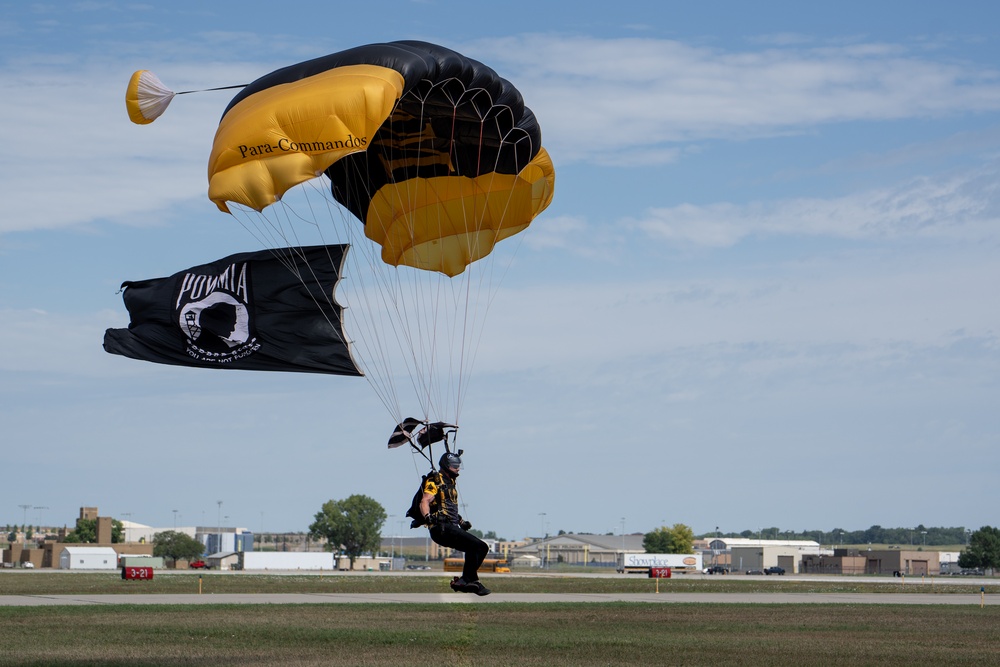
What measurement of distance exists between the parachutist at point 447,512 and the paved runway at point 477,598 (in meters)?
21.2

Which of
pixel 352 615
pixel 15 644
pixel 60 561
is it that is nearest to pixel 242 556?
pixel 60 561

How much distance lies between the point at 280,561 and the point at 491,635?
68596mm

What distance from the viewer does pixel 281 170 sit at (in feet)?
40.9

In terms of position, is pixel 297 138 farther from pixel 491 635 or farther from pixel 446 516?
pixel 491 635

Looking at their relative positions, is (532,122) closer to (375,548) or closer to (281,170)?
(281,170)

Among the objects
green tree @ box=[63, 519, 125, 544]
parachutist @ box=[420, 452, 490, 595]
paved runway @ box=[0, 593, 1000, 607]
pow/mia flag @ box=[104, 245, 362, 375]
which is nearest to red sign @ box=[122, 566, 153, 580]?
paved runway @ box=[0, 593, 1000, 607]

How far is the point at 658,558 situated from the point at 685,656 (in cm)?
7701

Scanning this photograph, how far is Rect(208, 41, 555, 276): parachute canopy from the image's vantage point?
1252 centimetres

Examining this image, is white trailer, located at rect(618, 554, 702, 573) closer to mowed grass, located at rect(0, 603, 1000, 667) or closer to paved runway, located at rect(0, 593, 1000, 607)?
paved runway, located at rect(0, 593, 1000, 607)

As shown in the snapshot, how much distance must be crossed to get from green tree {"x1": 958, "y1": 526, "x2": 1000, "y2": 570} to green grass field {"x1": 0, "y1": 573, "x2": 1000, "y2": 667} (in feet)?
242

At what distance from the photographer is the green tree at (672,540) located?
125 m

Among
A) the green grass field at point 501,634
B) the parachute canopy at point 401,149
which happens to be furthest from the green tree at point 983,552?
the parachute canopy at point 401,149

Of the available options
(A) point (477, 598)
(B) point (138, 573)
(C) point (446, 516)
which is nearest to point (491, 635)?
(C) point (446, 516)

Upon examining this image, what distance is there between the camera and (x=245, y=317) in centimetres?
1620
